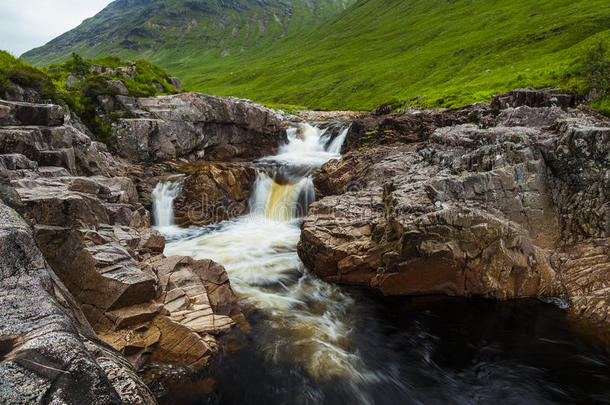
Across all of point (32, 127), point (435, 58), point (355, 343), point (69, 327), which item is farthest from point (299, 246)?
point (435, 58)

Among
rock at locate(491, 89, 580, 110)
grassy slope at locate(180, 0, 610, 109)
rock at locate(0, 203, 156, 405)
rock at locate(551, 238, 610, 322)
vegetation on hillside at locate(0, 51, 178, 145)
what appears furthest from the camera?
grassy slope at locate(180, 0, 610, 109)

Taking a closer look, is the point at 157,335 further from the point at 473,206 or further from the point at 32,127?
the point at 32,127

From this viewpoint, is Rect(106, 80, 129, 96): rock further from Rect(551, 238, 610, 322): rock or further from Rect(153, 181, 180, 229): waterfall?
Rect(551, 238, 610, 322): rock

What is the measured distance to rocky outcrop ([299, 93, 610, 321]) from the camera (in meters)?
12.9

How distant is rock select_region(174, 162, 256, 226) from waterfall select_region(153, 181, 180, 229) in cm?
53

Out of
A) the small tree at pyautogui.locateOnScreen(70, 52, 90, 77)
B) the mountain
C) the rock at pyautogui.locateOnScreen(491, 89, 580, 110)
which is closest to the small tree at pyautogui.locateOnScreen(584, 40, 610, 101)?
the mountain

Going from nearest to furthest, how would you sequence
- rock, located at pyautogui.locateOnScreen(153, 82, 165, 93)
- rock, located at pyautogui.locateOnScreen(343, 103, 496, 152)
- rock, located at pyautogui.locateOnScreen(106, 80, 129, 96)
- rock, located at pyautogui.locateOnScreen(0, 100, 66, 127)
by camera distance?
rock, located at pyautogui.locateOnScreen(0, 100, 66, 127)
rock, located at pyautogui.locateOnScreen(343, 103, 496, 152)
rock, located at pyautogui.locateOnScreen(106, 80, 129, 96)
rock, located at pyautogui.locateOnScreen(153, 82, 165, 93)

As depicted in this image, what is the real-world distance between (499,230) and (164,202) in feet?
70.9

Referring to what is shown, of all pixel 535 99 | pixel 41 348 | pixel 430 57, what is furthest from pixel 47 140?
pixel 430 57

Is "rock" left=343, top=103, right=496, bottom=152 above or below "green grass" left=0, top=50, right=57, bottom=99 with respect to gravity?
below

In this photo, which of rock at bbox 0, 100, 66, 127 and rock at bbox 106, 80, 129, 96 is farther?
rock at bbox 106, 80, 129, 96

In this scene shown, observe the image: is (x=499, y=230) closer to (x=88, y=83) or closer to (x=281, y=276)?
(x=281, y=276)

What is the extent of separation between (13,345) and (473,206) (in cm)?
1505

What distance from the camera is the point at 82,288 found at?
30.8 ft
